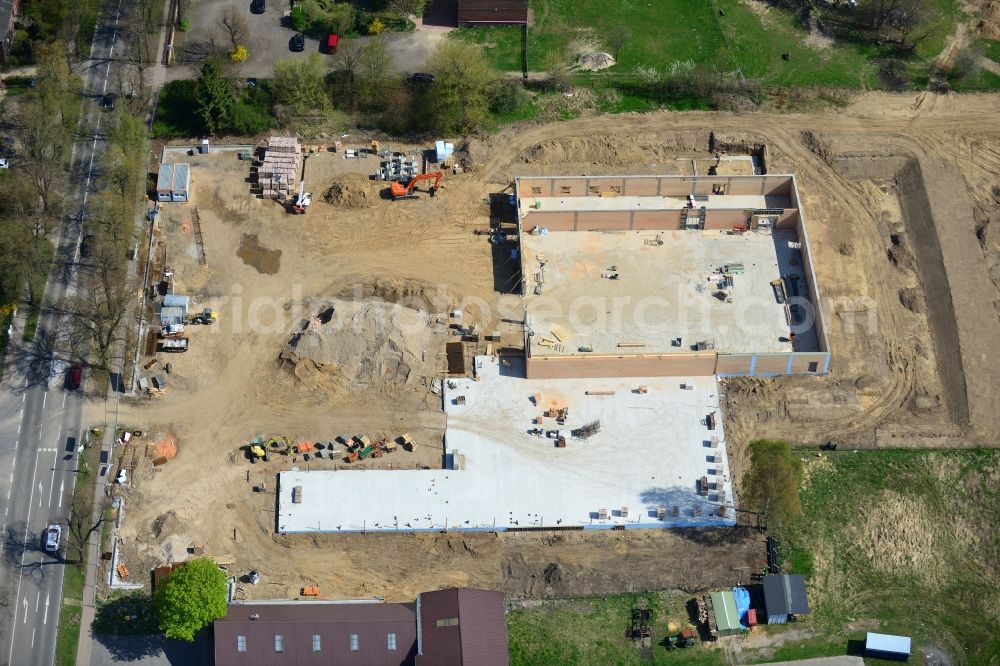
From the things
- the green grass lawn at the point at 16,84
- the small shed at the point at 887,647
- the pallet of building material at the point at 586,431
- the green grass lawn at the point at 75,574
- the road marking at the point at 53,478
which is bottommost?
the small shed at the point at 887,647

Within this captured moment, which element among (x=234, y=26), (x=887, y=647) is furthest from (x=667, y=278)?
(x=234, y=26)

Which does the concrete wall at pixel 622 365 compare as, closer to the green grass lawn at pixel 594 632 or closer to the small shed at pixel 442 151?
the green grass lawn at pixel 594 632

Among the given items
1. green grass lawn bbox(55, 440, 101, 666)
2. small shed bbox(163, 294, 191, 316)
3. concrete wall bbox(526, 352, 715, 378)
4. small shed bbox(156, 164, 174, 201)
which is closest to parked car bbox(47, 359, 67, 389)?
green grass lawn bbox(55, 440, 101, 666)

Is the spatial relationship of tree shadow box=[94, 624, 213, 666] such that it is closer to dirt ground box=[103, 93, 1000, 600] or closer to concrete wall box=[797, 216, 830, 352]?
dirt ground box=[103, 93, 1000, 600]

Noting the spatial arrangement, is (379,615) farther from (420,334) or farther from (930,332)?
(930,332)

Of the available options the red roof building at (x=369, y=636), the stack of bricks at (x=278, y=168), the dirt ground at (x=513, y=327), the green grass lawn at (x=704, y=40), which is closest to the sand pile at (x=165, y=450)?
the dirt ground at (x=513, y=327)

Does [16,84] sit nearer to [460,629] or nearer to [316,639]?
[316,639]
